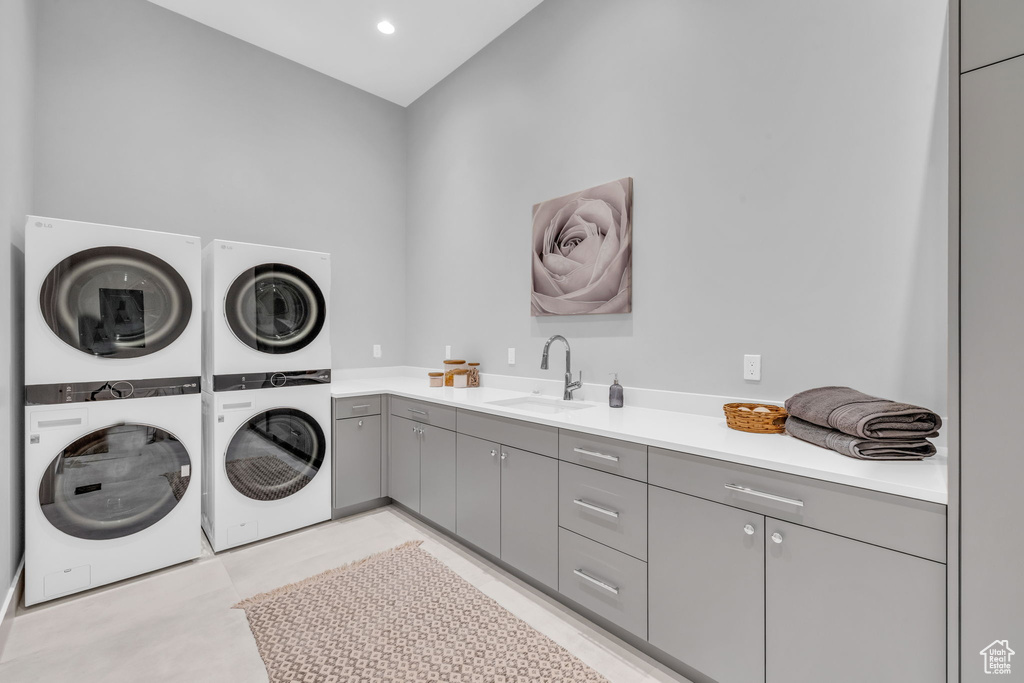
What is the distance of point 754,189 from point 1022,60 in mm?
897

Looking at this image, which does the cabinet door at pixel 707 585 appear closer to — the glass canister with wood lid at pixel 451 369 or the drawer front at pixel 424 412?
the drawer front at pixel 424 412

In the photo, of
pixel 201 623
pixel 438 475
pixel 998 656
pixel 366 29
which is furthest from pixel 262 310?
pixel 998 656

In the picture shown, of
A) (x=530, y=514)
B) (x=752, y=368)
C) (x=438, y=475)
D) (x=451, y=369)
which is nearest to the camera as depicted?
(x=752, y=368)

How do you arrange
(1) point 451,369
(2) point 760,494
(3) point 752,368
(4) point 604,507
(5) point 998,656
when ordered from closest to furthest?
1. (5) point 998,656
2. (2) point 760,494
3. (4) point 604,507
4. (3) point 752,368
5. (1) point 451,369

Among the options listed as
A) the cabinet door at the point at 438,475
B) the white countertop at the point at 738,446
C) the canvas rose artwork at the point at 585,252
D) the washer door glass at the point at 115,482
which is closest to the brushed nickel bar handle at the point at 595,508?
the white countertop at the point at 738,446

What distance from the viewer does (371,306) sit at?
3.71 meters

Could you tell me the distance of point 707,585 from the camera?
56.0 inches

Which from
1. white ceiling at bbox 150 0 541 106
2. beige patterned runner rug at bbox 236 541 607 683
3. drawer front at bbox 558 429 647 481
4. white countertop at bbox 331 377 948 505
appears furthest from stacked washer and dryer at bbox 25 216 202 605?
drawer front at bbox 558 429 647 481

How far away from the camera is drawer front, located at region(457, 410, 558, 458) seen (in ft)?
6.37

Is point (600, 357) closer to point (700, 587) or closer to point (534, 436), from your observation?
point (534, 436)

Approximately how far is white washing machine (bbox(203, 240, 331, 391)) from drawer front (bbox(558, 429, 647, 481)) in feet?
5.79

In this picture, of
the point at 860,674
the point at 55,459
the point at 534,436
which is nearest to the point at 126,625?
the point at 55,459

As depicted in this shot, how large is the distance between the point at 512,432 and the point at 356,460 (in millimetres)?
1372

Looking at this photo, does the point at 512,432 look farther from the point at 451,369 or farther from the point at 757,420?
the point at 451,369
